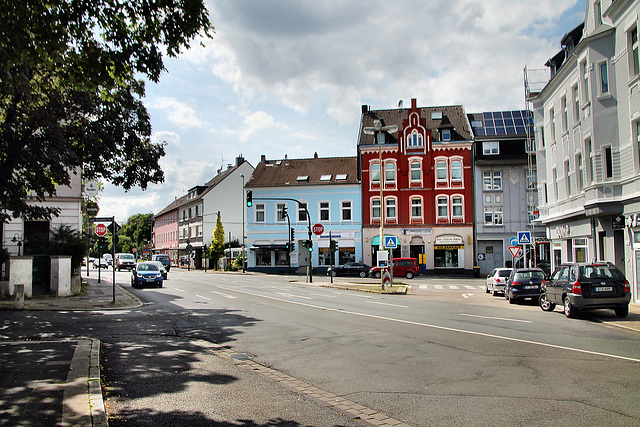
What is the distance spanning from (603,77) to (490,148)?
30.6m

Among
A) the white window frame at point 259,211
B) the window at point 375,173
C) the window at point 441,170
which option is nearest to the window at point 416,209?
the window at point 441,170

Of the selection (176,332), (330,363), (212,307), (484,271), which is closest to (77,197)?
(212,307)

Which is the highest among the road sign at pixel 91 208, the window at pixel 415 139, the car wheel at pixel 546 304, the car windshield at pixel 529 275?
the window at pixel 415 139

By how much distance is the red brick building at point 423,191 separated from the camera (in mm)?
51219

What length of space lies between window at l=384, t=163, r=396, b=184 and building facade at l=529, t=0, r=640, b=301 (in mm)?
25298

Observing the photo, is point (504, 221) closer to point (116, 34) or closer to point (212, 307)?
point (212, 307)

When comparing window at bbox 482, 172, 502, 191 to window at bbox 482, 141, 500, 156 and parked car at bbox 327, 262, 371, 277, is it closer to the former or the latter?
window at bbox 482, 141, 500, 156

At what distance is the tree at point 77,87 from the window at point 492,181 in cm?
3635

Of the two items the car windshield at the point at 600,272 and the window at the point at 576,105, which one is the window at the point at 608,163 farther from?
the car windshield at the point at 600,272

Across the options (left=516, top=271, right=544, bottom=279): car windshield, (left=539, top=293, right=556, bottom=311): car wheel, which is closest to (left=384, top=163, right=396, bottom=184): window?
(left=516, top=271, right=544, bottom=279): car windshield

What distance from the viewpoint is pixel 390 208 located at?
Answer: 52.5m

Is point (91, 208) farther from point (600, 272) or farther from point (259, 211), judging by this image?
point (259, 211)

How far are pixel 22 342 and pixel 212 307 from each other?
343 inches

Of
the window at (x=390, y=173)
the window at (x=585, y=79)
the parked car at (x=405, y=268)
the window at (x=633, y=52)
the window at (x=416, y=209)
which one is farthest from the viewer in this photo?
the window at (x=390, y=173)
